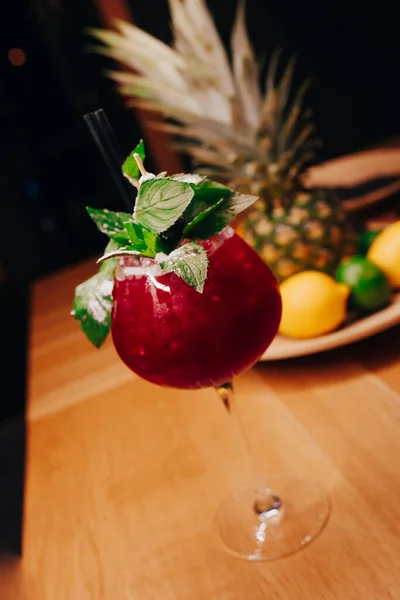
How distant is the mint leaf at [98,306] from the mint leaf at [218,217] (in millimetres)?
140

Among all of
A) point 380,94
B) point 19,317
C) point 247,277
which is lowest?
point 19,317

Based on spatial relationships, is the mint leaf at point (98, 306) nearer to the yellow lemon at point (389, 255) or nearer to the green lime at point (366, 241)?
the yellow lemon at point (389, 255)

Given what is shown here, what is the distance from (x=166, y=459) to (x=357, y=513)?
341 millimetres

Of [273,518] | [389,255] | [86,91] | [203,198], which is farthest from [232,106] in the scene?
[86,91]

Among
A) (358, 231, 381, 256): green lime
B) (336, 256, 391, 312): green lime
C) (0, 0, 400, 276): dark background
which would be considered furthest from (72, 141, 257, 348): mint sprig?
(0, 0, 400, 276): dark background

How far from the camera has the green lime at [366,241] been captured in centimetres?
125

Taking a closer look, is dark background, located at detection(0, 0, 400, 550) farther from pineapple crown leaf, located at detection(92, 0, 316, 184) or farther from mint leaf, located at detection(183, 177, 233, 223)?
mint leaf, located at detection(183, 177, 233, 223)

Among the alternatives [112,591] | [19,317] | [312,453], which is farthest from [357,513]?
[19,317]

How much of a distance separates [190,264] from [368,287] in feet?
1.68

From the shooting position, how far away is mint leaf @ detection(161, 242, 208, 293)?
57 centimetres

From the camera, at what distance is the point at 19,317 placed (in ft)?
14.2

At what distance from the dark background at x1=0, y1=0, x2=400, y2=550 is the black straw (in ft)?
10.3

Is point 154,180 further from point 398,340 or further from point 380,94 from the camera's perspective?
point 380,94

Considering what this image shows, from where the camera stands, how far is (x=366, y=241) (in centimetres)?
127
